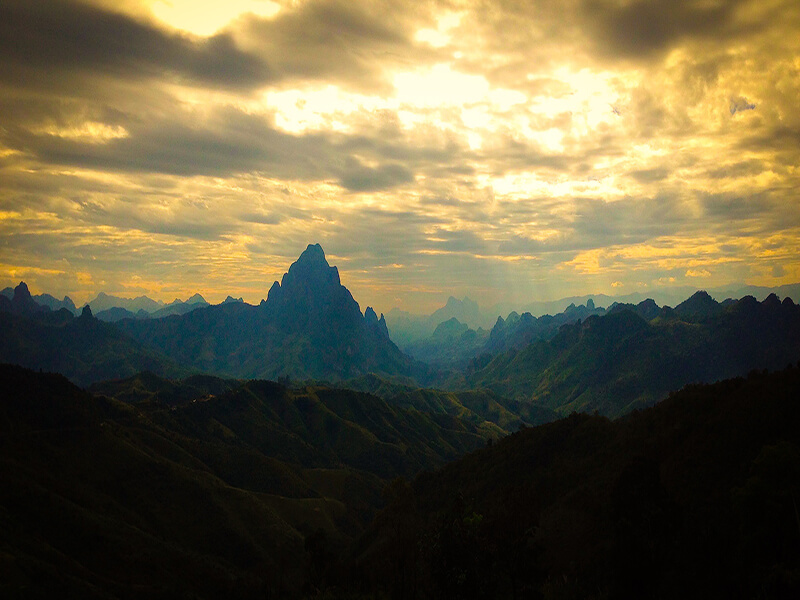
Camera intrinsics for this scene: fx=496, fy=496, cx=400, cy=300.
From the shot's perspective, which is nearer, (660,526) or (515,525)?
(660,526)

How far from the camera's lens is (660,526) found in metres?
71.6

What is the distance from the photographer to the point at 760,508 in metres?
72.8

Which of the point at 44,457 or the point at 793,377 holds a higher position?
the point at 793,377

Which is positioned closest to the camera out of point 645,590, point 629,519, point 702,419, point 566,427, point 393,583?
point 645,590

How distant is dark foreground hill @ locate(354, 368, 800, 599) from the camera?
6794 centimetres

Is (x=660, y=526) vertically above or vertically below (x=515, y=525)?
above

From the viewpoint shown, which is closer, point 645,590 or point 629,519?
point 645,590

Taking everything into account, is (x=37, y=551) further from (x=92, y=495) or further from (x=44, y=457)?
(x=44, y=457)

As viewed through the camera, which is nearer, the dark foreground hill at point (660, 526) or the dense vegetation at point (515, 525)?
the dark foreground hill at point (660, 526)

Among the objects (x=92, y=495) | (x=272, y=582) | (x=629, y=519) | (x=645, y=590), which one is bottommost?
(x=272, y=582)

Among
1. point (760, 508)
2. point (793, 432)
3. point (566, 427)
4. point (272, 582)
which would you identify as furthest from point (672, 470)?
point (272, 582)

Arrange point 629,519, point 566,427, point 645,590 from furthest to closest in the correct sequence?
point 566,427
point 629,519
point 645,590

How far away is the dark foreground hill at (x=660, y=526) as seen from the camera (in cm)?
6794

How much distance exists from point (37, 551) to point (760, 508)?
14436cm
